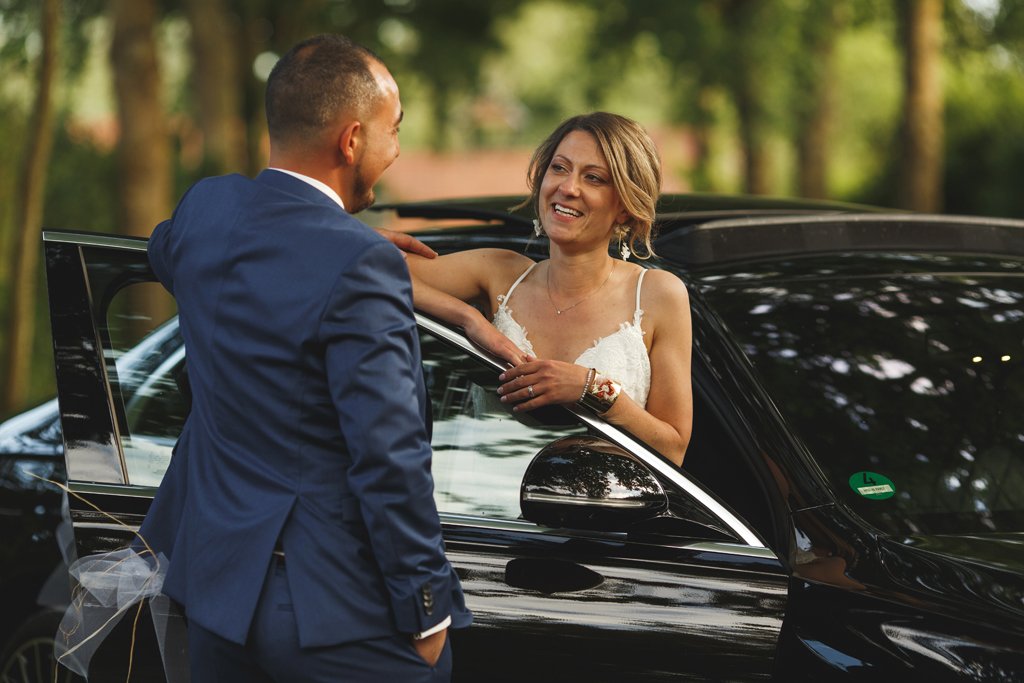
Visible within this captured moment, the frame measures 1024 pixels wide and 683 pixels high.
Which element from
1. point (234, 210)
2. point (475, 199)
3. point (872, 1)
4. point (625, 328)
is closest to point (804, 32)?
point (872, 1)

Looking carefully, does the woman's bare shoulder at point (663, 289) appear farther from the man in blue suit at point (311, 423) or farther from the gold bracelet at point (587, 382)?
the man in blue suit at point (311, 423)

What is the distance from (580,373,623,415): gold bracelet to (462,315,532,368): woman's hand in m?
0.16

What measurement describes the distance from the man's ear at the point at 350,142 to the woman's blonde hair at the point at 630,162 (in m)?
1.09

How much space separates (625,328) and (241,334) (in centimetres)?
127

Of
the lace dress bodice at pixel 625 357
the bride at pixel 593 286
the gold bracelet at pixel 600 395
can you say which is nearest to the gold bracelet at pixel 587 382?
the gold bracelet at pixel 600 395

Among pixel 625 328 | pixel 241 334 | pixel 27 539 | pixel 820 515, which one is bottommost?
pixel 27 539

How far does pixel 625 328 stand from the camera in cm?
327

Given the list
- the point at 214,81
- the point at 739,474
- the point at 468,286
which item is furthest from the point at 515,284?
the point at 214,81

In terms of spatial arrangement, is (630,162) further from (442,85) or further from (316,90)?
(442,85)

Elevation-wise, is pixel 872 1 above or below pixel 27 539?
above

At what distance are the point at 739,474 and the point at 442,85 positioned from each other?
64.7 feet

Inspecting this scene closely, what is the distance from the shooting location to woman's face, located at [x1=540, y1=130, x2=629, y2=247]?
131 inches

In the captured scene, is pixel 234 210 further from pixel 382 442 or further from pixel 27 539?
pixel 27 539

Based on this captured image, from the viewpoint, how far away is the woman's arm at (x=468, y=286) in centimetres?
297
